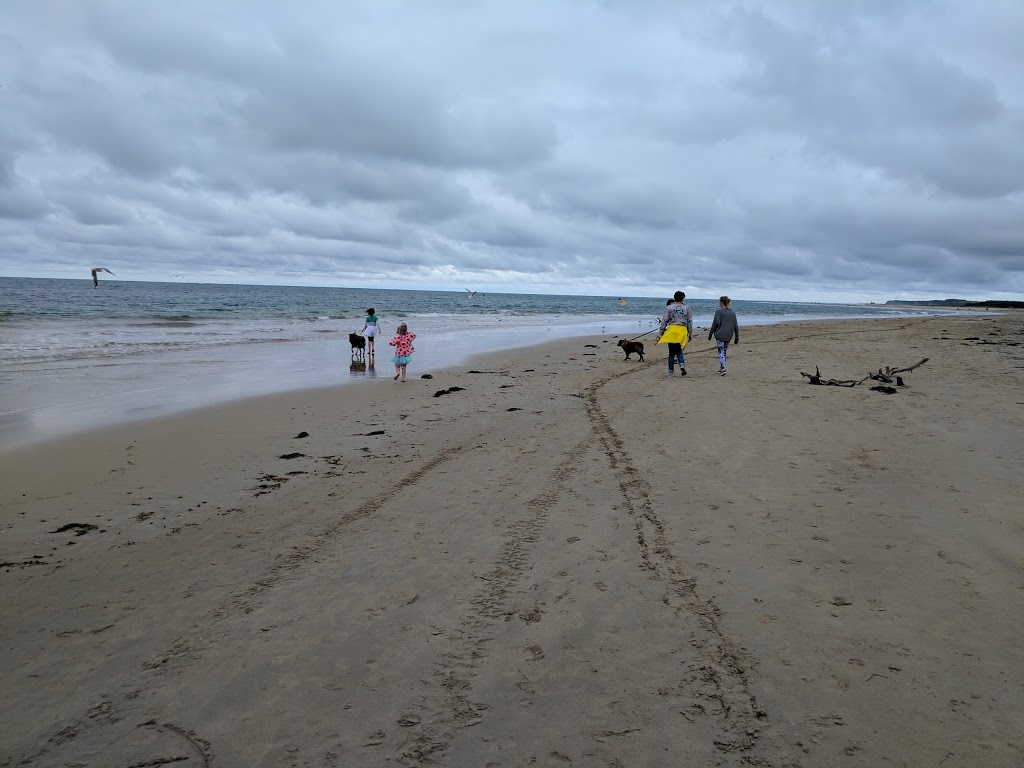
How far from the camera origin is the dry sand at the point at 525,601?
282cm

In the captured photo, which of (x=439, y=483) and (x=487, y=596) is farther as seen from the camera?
(x=439, y=483)

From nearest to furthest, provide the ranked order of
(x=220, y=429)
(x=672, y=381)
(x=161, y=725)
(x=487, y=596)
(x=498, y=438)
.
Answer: (x=161, y=725) → (x=487, y=596) → (x=498, y=438) → (x=220, y=429) → (x=672, y=381)

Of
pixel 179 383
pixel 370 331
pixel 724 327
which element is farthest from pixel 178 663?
pixel 370 331

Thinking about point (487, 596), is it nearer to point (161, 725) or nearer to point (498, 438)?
point (161, 725)

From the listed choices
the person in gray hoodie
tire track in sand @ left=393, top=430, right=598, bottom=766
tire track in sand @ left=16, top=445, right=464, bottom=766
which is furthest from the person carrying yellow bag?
tire track in sand @ left=16, top=445, right=464, bottom=766

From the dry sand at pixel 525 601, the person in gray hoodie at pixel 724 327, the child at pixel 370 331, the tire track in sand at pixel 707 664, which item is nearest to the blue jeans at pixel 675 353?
the person in gray hoodie at pixel 724 327

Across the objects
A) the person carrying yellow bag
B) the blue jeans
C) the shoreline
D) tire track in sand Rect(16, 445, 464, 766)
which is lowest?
tire track in sand Rect(16, 445, 464, 766)

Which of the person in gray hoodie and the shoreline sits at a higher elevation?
the person in gray hoodie

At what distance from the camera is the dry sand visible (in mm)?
2824

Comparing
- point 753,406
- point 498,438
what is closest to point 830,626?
point 498,438

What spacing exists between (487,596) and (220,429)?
737cm

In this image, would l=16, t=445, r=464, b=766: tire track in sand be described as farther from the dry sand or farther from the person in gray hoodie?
the person in gray hoodie

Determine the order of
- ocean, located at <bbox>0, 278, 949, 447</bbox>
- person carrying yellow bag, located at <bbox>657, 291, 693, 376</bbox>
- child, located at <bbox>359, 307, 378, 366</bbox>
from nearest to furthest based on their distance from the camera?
ocean, located at <bbox>0, 278, 949, 447</bbox> → person carrying yellow bag, located at <bbox>657, 291, 693, 376</bbox> → child, located at <bbox>359, 307, 378, 366</bbox>

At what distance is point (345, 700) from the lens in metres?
3.07
